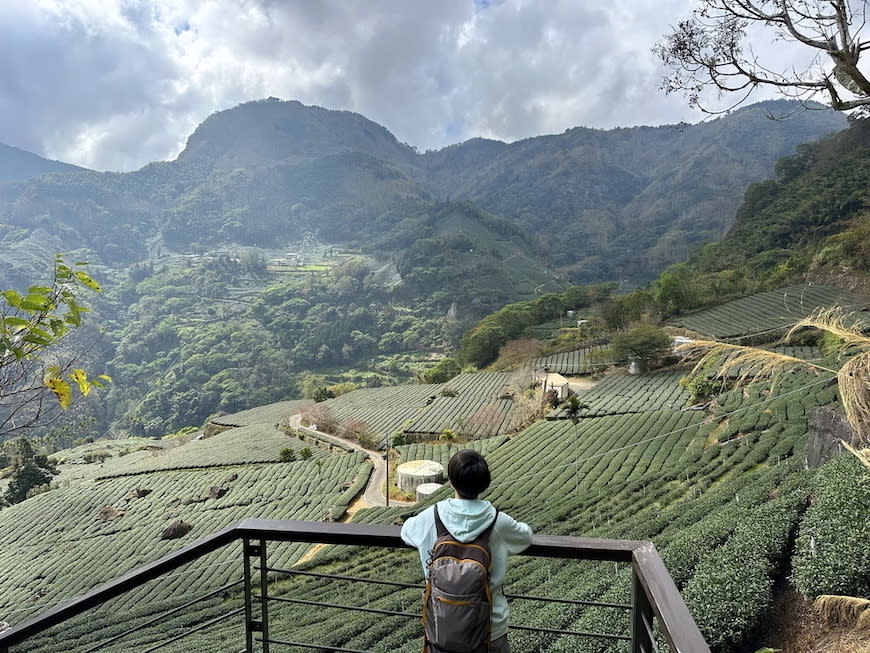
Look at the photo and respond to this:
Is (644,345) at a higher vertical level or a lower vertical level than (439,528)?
lower

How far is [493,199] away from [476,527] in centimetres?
17826

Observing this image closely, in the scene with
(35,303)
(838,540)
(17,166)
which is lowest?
(838,540)

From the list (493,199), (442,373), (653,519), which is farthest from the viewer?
(493,199)

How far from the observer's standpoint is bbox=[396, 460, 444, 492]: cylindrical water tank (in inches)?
837

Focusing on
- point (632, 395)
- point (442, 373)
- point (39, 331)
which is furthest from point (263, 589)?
point (442, 373)

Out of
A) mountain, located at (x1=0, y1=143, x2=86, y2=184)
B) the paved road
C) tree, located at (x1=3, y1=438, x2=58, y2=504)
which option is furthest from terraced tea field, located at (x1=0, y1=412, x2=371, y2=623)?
mountain, located at (x1=0, y1=143, x2=86, y2=184)

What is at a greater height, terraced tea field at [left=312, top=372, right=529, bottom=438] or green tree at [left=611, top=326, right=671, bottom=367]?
green tree at [left=611, top=326, right=671, bottom=367]

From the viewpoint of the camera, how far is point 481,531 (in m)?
1.68

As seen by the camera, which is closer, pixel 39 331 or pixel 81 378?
pixel 39 331

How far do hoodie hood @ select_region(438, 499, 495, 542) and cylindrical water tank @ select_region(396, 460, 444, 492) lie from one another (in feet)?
65.9

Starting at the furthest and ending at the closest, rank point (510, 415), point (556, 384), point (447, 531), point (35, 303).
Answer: point (556, 384), point (510, 415), point (35, 303), point (447, 531)

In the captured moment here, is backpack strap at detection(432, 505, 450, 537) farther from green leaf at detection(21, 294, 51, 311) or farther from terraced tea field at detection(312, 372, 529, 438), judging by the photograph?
terraced tea field at detection(312, 372, 529, 438)

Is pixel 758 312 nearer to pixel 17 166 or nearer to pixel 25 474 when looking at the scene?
pixel 25 474

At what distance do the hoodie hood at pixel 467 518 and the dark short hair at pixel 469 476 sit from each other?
0.04 meters
